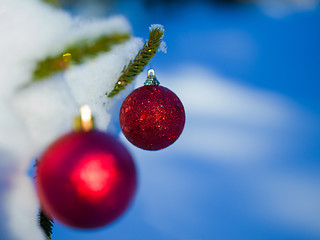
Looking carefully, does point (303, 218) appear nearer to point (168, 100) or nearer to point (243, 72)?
point (243, 72)

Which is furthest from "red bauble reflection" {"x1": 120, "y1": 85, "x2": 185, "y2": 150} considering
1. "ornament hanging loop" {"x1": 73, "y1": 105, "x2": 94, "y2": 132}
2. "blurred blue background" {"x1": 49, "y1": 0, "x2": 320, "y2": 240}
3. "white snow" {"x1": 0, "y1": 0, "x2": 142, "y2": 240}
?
"blurred blue background" {"x1": 49, "y1": 0, "x2": 320, "y2": 240}

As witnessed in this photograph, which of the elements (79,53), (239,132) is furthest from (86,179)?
(239,132)

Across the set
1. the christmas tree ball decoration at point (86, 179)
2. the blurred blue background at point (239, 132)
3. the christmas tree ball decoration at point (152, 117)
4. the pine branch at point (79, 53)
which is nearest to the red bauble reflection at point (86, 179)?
the christmas tree ball decoration at point (86, 179)

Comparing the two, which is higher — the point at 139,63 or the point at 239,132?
the point at 239,132

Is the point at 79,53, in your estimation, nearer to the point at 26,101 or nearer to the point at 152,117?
the point at 26,101

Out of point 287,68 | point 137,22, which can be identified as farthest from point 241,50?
point 137,22

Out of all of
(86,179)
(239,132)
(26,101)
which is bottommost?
(86,179)

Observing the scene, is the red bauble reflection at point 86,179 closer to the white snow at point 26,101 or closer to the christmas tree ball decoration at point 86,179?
the christmas tree ball decoration at point 86,179
